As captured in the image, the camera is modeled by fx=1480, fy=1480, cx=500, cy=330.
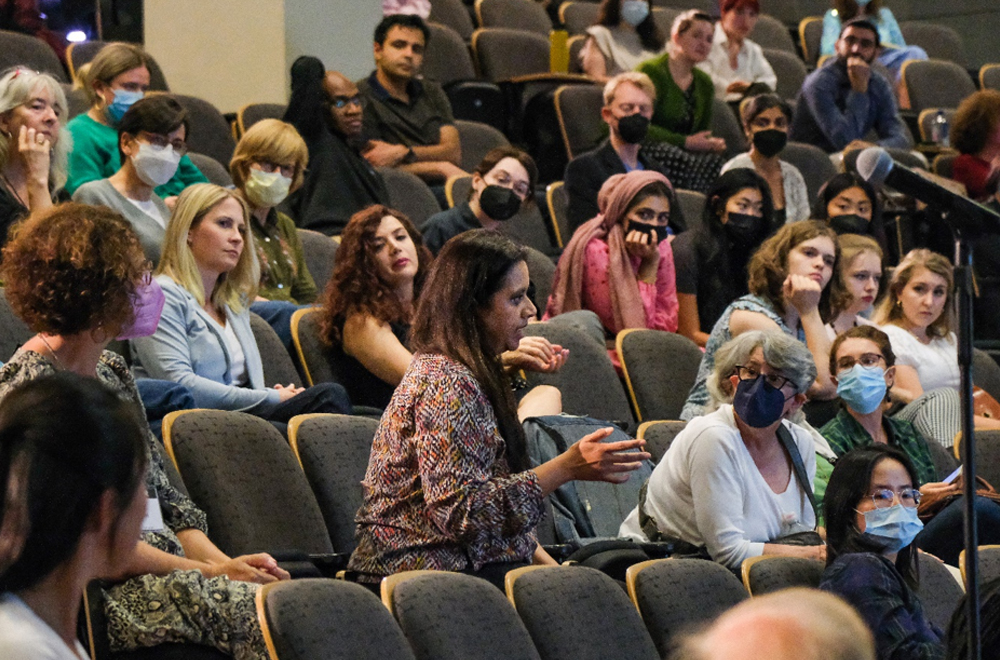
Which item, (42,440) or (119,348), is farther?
(119,348)

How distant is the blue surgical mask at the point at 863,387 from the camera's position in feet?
12.4

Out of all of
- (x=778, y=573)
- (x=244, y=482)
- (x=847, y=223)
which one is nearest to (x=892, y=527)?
(x=778, y=573)

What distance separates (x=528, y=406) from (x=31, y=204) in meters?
1.33

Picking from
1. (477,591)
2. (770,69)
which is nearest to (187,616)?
(477,591)

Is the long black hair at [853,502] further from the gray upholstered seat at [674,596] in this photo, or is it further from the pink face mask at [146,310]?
the pink face mask at [146,310]

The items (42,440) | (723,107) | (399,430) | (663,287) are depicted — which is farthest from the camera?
(723,107)

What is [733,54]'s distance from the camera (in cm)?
715

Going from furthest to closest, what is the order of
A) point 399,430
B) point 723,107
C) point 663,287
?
point 723,107 < point 663,287 < point 399,430

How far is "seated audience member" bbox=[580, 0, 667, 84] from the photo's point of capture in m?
6.58

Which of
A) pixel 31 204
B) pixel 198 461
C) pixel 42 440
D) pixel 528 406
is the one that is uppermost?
pixel 42 440

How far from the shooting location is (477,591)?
2.39 meters

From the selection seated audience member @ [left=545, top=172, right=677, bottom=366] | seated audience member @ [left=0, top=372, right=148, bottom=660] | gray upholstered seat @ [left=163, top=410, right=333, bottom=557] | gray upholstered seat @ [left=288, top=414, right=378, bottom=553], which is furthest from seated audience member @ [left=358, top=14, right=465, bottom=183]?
seated audience member @ [left=0, top=372, right=148, bottom=660]

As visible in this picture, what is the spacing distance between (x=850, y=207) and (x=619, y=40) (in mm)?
1945

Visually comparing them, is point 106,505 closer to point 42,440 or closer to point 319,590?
point 42,440
